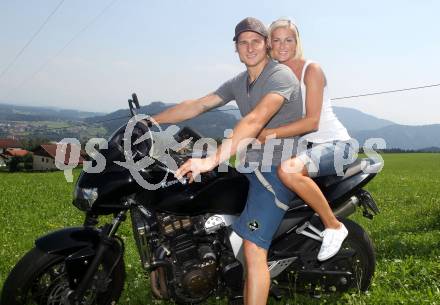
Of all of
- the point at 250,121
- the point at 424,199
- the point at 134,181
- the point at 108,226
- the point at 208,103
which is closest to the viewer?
the point at 250,121

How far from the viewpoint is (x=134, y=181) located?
414cm

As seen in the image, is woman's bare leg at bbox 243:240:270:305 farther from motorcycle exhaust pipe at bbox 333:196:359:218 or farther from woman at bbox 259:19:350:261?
motorcycle exhaust pipe at bbox 333:196:359:218

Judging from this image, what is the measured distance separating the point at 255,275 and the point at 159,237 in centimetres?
98

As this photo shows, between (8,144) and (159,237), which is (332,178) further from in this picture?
(8,144)

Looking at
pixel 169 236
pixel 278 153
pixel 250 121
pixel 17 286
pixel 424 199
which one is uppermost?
pixel 250 121

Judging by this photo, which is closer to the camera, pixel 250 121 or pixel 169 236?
pixel 250 121

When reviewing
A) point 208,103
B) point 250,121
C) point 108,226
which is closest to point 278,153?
point 250,121

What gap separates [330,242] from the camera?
4461mm

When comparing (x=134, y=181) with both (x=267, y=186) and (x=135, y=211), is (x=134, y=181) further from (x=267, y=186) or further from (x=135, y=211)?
(x=267, y=186)

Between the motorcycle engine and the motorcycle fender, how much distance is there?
74 cm

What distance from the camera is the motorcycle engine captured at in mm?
4352

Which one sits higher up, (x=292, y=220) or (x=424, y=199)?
(x=292, y=220)

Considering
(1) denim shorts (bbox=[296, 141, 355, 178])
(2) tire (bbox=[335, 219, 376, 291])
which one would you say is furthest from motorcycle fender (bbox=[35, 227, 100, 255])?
(2) tire (bbox=[335, 219, 376, 291])

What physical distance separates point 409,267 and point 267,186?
3.47m
